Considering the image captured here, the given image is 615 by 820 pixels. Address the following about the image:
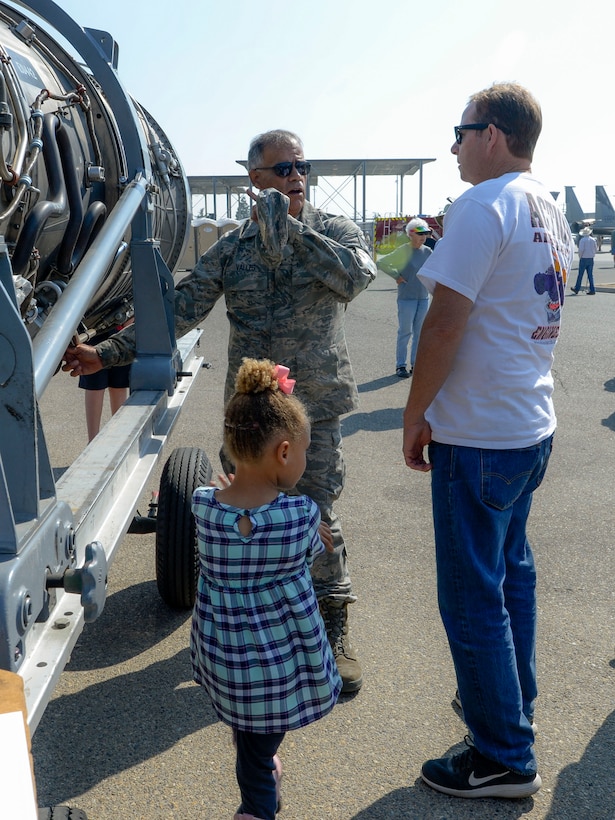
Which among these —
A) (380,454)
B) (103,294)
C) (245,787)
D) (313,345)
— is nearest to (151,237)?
(103,294)

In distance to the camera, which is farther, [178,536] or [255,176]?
[178,536]

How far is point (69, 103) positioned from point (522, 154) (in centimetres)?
164

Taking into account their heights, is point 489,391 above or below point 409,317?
above

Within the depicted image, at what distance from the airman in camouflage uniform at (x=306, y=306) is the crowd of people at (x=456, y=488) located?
5cm

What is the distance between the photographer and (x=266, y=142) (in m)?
2.88

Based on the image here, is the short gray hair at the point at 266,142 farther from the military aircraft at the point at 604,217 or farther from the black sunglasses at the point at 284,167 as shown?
the military aircraft at the point at 604,217

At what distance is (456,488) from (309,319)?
39.6 inches

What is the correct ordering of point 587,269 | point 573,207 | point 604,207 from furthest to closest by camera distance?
Result: point 573,207 < point 604,207 < point 587,269

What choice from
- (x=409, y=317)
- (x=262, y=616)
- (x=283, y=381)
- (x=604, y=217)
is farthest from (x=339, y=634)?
(x=604, y=217)

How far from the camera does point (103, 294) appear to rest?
3.62 meters

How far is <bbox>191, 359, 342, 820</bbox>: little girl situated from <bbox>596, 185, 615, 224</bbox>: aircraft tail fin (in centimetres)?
5113

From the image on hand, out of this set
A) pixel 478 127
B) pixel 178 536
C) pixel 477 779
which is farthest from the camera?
pixel 178 536

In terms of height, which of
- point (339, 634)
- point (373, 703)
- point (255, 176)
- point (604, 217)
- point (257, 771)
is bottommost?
point (373, 703)

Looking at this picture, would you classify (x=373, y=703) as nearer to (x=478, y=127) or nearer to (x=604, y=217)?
(x=478, y=127)
